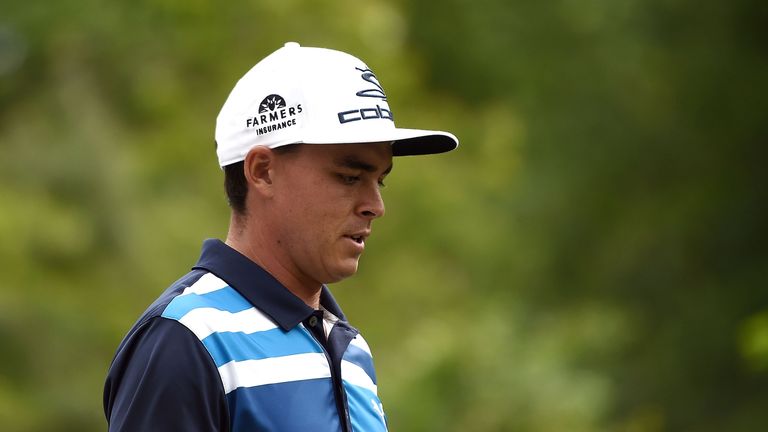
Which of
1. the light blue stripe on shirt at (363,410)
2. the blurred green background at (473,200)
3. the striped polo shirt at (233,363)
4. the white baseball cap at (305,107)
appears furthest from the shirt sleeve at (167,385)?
the blurred green background at (473,200)

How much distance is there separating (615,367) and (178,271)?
5.02 m

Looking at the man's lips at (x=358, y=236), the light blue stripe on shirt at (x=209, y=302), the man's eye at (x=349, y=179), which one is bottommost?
the light blue stripe on shirt at (x=209, y=302)

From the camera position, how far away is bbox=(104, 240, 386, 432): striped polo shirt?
2404 mm

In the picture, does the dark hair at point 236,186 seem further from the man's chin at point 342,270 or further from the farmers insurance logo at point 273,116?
the man's chin at point 342,270

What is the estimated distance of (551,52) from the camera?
13.7m

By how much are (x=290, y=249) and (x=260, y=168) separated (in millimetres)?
165

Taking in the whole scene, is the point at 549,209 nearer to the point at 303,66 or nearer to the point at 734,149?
the point at 734,149

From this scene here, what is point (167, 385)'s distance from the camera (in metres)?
2.39

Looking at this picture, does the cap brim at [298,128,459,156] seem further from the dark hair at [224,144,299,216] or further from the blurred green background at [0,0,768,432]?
the blurred green background at [0,0,768,432]

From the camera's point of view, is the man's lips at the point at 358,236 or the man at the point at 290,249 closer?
the man at the point at 290,249

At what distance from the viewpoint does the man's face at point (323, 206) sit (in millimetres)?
2748

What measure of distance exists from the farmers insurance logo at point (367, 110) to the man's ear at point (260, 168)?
0.53 feet

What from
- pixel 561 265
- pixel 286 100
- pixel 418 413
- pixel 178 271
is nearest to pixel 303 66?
pixel 286 100

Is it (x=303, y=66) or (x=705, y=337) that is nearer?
(x=303, y=66)
